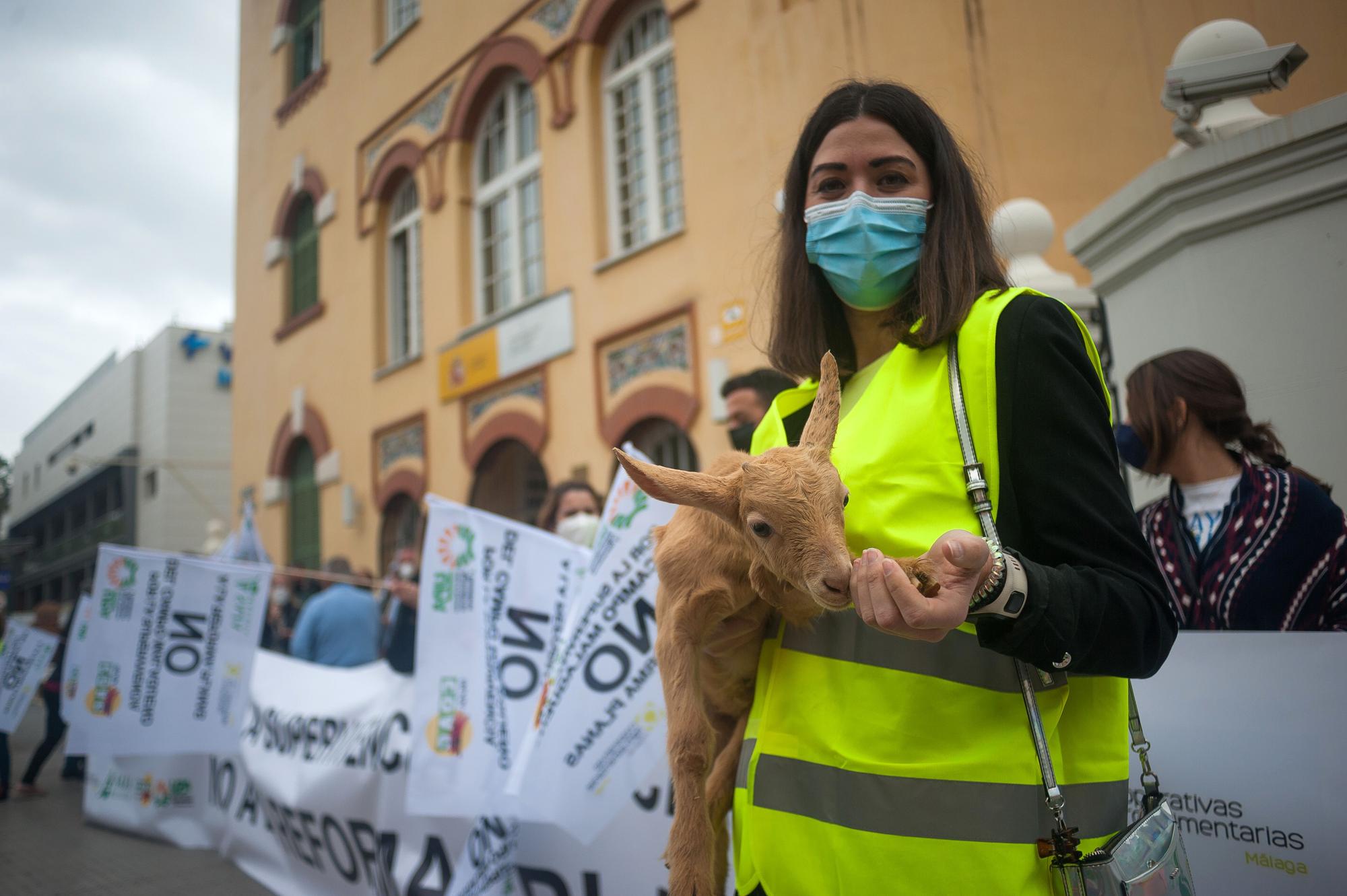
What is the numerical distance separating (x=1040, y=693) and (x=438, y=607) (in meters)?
3.03

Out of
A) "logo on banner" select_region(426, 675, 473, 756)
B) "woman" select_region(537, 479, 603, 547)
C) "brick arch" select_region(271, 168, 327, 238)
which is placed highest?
"brick arch" select_region(271, 168, 327, 238)

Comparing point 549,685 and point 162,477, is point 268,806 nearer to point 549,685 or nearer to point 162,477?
point 549,685

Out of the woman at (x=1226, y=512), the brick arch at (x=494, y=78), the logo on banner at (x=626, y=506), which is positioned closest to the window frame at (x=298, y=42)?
the brick arch at (x=494, y=78)

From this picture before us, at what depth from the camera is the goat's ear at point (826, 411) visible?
1.27 meters

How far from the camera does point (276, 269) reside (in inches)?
635

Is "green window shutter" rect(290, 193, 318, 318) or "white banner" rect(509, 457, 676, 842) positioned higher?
"green window shutter" rect(290, 193, 318, 318)

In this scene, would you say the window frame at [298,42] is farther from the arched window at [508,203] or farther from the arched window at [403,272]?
the arched window at [508,203]

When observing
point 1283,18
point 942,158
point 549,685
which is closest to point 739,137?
point 1283,18

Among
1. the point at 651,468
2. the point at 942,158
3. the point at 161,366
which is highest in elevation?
the point at 161,366

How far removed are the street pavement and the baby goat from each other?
14.8ft

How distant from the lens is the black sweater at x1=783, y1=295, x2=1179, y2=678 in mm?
1110

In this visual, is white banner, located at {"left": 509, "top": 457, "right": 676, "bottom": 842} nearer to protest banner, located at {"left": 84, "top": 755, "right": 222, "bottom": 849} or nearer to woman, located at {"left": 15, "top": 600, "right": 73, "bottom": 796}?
protest banner, located at {"left": 84, "top": 755, "right": 222, "bottom": 849}

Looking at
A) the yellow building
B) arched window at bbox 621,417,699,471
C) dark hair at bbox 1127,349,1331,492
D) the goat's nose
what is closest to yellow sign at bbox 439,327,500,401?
the yellow building

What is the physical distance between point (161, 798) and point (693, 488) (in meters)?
6.39
